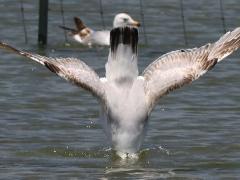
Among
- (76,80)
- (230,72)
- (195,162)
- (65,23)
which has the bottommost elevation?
(195,162)

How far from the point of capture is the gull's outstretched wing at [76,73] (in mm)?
10273

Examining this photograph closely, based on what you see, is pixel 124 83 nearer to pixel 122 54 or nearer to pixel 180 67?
pixel 122 54

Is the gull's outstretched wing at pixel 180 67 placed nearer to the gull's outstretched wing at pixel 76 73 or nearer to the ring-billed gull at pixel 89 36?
the gull's outstretched wing at pixel 76 73

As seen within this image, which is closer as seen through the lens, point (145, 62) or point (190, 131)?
point (190, 131)

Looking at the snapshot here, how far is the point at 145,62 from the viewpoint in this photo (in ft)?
53.7

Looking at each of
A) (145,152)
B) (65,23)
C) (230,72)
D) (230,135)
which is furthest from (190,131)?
(65,23)

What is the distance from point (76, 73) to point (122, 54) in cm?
42

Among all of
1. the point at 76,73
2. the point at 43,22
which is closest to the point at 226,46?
the point at 76,73

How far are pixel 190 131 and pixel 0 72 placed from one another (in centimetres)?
403

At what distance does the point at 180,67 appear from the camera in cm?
1066

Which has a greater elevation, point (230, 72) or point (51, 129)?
point (230, 72)

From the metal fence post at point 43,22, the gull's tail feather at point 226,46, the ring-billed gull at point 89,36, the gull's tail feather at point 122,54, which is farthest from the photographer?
the ring-billed gull at point 89,36

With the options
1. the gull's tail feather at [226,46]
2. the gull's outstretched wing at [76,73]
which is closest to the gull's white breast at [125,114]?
the gull's outstretched wing at [76,73]

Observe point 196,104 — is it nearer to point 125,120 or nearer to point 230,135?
point 230,135
